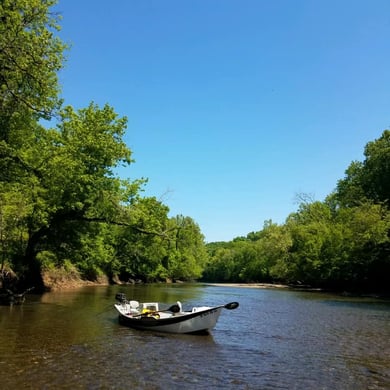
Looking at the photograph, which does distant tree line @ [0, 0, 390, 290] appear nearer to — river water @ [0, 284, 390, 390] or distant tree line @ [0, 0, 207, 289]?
distant tree line @ [0, 0, 207, 289]

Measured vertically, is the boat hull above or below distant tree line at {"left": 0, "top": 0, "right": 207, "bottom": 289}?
below

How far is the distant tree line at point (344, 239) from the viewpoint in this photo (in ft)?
182

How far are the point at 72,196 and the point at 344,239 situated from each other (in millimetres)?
45820

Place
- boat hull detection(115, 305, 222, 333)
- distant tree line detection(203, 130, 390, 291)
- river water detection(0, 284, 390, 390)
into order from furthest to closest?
1. distant tree line detection(203, 130, 390, 291)
2. boat hull detection(115, 305, 222, 333)
3. river water detection(0, 284, 390, 390)

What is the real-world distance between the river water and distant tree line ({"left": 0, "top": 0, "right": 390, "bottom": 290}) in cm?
832

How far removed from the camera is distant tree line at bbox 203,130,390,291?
55.6 m

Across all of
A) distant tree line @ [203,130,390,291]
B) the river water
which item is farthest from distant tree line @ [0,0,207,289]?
distant tree line @ [203,130,390,291]

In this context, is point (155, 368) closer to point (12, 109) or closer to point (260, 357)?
point (260, 357)

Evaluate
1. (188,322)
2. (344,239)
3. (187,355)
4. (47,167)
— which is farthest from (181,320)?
(344,239)

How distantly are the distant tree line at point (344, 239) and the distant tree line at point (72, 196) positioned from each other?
192 mm

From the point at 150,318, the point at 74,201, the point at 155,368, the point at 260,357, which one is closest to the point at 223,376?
the point at 155,368

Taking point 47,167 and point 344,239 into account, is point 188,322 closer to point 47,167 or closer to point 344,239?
point 47,167

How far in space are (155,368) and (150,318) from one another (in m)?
6.77

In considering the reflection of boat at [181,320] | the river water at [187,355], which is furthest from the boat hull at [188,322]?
the river water at [187,355]
